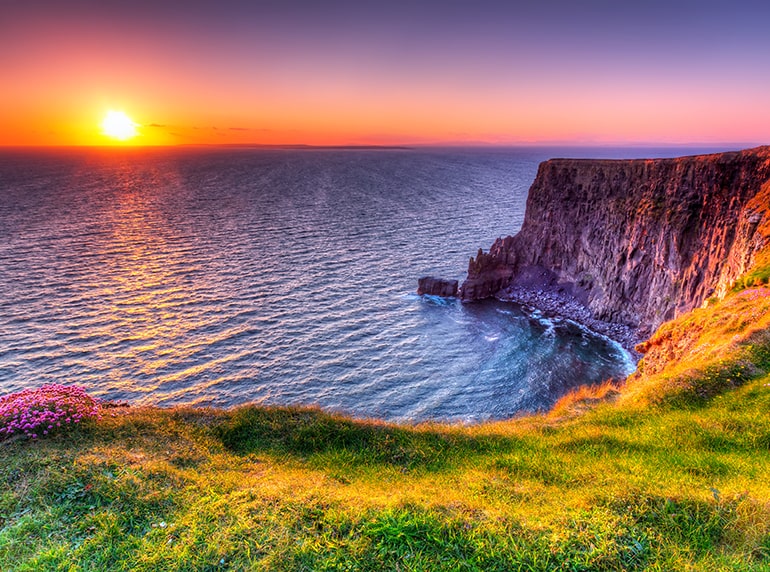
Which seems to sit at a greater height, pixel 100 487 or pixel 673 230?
pixel 673 230

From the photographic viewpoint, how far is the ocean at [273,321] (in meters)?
38.4

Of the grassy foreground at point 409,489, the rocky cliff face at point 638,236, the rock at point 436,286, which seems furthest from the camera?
the rock at point 436,286

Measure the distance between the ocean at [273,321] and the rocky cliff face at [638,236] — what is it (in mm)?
8178

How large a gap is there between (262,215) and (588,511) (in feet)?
319

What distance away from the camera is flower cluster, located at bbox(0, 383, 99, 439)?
54.3 feet

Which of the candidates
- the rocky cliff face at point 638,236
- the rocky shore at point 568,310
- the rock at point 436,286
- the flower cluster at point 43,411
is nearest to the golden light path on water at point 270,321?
the rock at point 436,286

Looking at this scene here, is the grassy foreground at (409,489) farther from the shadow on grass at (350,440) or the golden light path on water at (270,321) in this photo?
the golden light path on water at (270,321)

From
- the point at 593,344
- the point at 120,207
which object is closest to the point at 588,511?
the point at 593,344

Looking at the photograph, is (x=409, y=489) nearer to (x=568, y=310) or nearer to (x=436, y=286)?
(x=436, y=286)

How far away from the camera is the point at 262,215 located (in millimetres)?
99312

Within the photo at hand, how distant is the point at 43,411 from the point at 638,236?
205 feet

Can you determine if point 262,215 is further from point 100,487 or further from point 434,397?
point 100,487

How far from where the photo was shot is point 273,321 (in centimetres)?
4950

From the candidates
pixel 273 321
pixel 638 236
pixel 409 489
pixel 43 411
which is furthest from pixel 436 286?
pixel 43 411
